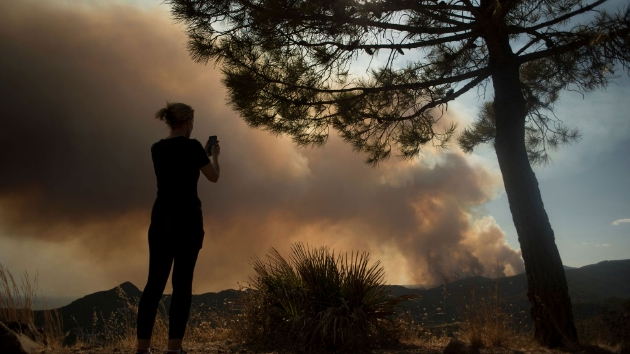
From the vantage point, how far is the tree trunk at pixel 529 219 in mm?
5586

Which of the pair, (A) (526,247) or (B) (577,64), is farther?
(B) (577,64)

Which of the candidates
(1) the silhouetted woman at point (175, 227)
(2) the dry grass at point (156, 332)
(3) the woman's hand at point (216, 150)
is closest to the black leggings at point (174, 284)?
(1) the silhouetted woman at point (175, 227)

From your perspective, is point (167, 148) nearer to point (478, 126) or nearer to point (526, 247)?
point (526, 247)

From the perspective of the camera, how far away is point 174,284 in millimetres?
3240

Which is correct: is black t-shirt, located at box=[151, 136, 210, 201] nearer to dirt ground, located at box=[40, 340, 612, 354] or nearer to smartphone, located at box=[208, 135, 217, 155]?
smartphone, located at box=[208, 135, 217, 155]

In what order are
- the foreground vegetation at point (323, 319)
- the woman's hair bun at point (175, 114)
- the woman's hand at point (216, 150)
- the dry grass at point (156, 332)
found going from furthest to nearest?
the dry grass at point (156, 332), the foreground vegetation at point (323, 319), the woman's hand at point (216, 150), the woman's hair bun at point (175, 114)

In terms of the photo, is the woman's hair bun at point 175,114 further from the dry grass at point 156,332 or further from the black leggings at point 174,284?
the dry grass at point 156,332

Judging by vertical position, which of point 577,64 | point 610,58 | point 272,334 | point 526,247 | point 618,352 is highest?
point 577,64

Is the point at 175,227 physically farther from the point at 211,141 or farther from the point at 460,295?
the point at 460,295

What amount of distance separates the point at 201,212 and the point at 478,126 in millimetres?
9500

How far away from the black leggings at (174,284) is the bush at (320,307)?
1.78m

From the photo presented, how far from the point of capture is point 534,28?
6945 mm

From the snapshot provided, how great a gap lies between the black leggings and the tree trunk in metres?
4.26

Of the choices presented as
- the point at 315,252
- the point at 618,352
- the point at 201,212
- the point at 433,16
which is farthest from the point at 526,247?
the point at 201,212
